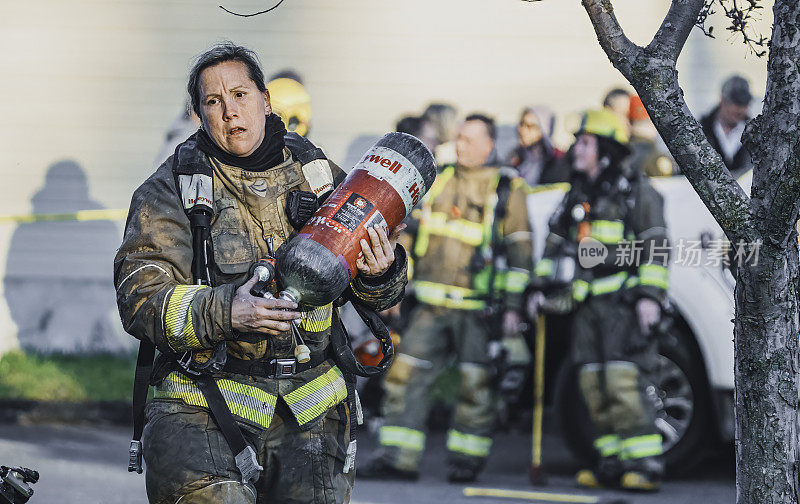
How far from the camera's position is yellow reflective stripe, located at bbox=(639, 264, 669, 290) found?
683 centimetres

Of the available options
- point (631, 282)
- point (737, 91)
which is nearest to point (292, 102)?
point (631, 282)

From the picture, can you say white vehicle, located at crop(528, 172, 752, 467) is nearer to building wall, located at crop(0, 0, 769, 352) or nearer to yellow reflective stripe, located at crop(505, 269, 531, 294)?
yellow reflective stripe, located at crop(505, 269, 531, 294)

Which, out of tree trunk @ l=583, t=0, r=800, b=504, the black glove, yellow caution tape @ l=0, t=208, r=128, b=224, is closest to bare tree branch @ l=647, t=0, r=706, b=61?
tree trunk @ l=583, t=0, r=800, b=504

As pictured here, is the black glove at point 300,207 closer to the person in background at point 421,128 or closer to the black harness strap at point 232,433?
the black harness strap at point 232,433

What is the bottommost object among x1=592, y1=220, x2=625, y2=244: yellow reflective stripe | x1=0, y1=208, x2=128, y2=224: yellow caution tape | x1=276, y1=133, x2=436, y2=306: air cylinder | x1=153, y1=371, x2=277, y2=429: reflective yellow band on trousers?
x1=153, y1=371, x2=277, y2=429: reflective yellow band on trousers

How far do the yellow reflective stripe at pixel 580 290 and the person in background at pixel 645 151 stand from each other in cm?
85

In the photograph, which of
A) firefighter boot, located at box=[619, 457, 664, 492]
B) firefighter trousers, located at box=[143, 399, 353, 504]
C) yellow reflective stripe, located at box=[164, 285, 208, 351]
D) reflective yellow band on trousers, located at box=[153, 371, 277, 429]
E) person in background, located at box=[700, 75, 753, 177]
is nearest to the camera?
yellow reflective stripe, located at box=[164, 285, 208, 351]

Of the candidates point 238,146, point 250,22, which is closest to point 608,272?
point 250,22

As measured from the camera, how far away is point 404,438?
7020 millimetres

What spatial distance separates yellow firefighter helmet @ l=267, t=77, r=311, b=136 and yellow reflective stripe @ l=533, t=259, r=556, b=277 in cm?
189

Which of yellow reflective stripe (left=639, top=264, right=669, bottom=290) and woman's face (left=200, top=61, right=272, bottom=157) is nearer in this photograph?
woman's face (left=200, top=61, right=272, bottom=157)

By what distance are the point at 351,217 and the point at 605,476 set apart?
4178mm

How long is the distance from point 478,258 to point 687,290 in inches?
52.2

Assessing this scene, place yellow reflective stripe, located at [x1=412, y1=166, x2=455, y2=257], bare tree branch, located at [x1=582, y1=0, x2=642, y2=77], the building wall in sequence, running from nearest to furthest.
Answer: bare tree branch, located at [x1=582, y1=0, x2=642, y2=77] → yellow reflective stripe, located at [x1=412, y1=166, x2=455, y2=257] → the building wall
